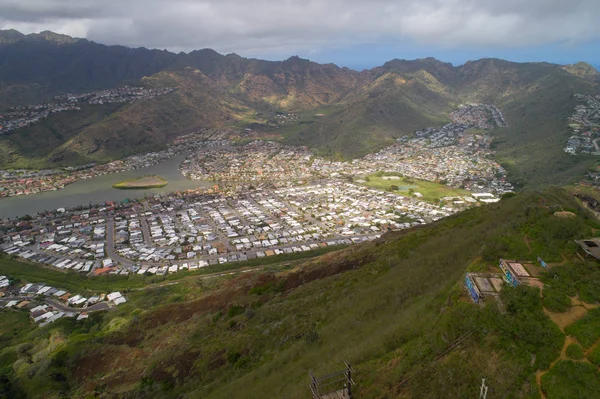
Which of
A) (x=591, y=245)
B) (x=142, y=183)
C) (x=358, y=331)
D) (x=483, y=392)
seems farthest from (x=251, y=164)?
(x=483, y=392)

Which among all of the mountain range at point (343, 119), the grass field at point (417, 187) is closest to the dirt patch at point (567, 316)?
the grass field at point (417, 187)

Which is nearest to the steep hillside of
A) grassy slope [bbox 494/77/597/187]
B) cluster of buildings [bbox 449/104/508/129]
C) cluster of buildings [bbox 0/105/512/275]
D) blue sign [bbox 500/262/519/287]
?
blue sign [bbox 500/262/519/287]

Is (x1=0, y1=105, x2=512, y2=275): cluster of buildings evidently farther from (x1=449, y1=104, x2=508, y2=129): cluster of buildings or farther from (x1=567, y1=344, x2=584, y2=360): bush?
(x1=567, y1=344, x2=584, y2=360): bush

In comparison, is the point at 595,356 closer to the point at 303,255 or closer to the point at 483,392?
the point at 483,392

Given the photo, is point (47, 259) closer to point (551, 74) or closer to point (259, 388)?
point (259, 388)

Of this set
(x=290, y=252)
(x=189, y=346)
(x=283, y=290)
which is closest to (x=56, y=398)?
(x=189, y=346)

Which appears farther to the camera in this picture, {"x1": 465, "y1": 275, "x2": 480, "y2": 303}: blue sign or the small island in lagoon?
the small island in lagoon
